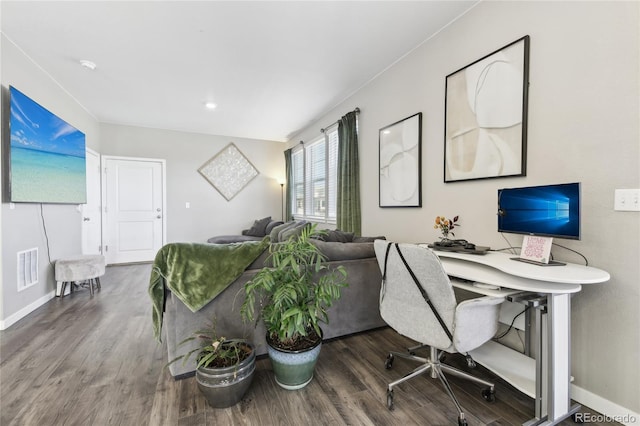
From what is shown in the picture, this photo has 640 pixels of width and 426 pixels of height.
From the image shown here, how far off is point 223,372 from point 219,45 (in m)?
2.72

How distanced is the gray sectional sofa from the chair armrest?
0.98 m

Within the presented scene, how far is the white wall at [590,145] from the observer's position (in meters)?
1.35

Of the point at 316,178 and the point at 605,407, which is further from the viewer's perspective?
the point at 316,178

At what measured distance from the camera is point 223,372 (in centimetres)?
146

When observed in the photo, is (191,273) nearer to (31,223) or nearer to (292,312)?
(292,312)

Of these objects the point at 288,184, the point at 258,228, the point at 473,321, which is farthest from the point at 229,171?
the point at 473,321

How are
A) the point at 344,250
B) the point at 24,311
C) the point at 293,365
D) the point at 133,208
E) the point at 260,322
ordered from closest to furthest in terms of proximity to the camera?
1. the point at 293,365
2. the point at 260,322
3. the point at 344,250
4. the point at 24,311
5. the point at 133,208

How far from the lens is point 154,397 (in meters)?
1.58

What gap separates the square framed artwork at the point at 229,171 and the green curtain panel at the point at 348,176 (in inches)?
112

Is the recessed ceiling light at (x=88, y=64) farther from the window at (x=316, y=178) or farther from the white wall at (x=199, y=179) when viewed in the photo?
the window at (x=316, y=178)

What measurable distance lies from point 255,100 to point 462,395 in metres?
3.98

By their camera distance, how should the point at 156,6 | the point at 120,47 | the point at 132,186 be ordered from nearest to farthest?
the point at 156,6, the point at 120,47, the point at 132,186

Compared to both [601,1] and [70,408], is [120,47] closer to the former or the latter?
[70,408]

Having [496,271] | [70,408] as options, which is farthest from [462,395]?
[70,408]
